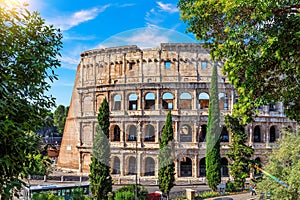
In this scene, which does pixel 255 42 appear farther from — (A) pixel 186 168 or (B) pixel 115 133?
(B) pixel 115 133

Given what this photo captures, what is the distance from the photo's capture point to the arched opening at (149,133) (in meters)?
32.8

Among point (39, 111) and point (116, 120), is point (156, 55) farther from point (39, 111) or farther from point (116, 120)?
point (39, 111)

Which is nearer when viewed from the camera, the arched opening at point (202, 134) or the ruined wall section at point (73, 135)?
the arched opening at point (202, 134)

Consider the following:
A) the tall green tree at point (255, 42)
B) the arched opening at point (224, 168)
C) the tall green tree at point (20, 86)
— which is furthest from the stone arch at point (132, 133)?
the tall green tree at point (20, 86)

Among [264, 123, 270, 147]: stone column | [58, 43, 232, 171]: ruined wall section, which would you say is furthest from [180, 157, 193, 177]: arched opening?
[264, 123, 270, 147]: stone column

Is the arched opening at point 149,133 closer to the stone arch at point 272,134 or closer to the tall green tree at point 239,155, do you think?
the tall green tree at point 239,155

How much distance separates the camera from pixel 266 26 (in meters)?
7.02

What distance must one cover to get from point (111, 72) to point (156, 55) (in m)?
5.65

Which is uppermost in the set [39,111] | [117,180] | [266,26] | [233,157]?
[266,26]

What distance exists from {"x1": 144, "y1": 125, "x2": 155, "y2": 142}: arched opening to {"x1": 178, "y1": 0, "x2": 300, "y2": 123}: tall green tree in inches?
977

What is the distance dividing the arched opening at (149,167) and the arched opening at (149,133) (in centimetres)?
209

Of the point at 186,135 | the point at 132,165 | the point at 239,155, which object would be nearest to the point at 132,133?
the point at 132,165

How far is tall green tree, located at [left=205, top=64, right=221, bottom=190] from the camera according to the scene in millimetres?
24078

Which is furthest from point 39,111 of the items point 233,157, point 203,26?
point 233,157
